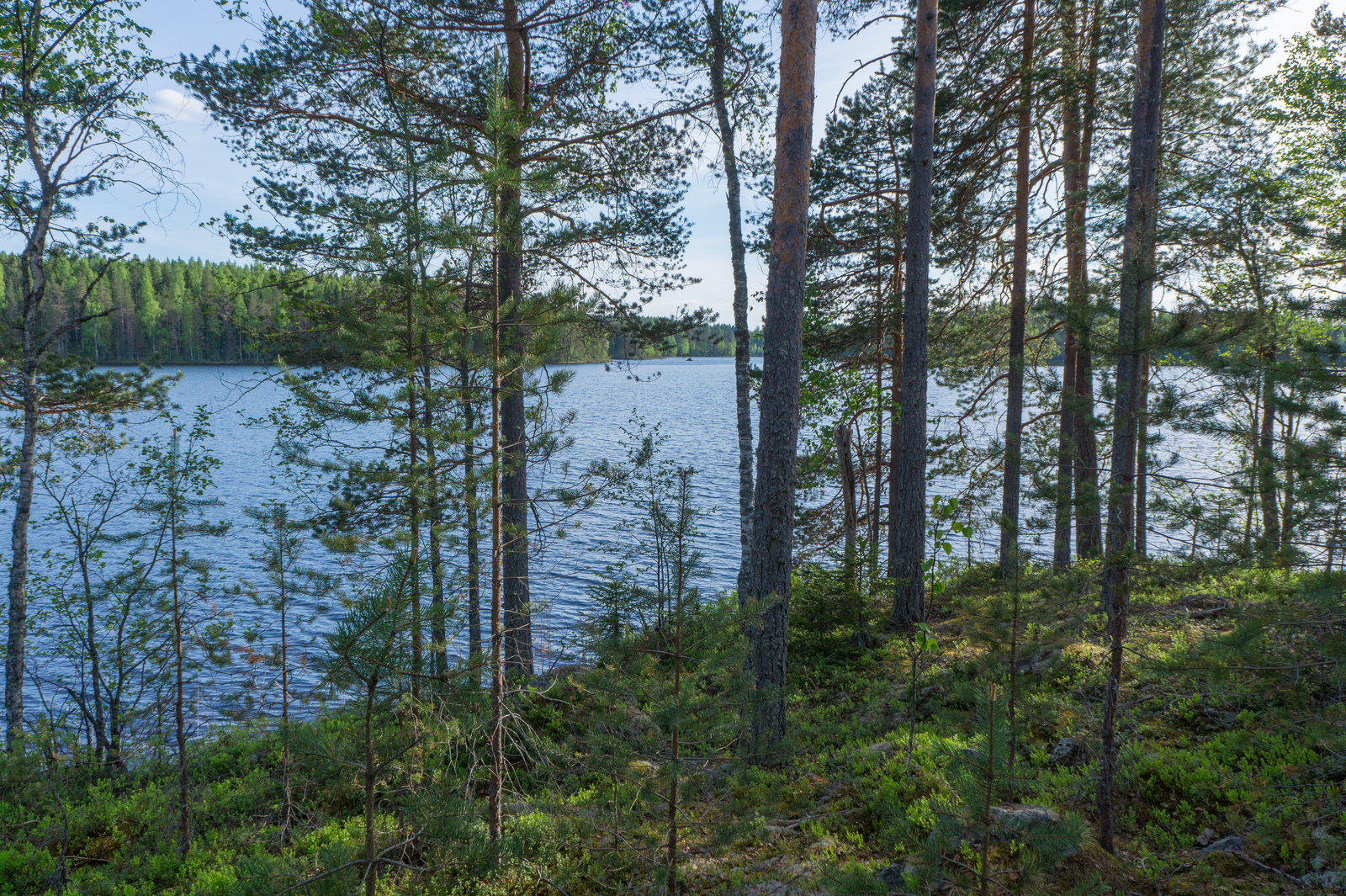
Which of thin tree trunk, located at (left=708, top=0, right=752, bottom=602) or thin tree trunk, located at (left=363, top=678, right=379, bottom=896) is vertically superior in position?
thin tree trunk, located at (left=708, top=0, right=752, bottom=602)

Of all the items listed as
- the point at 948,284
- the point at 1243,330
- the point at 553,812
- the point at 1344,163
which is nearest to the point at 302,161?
the point at 553,812

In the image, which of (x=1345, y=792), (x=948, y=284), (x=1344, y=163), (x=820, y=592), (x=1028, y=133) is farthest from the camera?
(x=948, y=284)

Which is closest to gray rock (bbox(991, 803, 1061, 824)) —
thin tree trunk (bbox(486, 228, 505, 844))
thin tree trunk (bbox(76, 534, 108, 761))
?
thin tree trunk (bbox(486, 228, 505, 844))

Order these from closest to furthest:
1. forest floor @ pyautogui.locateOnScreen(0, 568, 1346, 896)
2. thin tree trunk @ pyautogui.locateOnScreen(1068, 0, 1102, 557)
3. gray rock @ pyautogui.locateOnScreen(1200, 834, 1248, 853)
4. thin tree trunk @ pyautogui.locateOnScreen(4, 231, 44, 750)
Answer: forest floor @ pyautogui.locateOnScreen(0, 568, 1346, 896) → gray rock @ pyautogui.locateOnScreen(1200, 834, 1248, 853) → thin tree trunk @ pyautogui.locateOnScreen(4, 231, 44, 750) → thin tree trunk @ pyautogui.locateOnScreen(1068, 0, 1102, 557)

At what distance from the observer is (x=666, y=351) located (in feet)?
32.0

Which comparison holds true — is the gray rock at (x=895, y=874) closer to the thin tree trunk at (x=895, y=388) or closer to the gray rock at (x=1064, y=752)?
the gray rock at (x=1064, y=752)

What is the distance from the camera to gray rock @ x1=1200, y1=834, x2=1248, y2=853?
12.5ft

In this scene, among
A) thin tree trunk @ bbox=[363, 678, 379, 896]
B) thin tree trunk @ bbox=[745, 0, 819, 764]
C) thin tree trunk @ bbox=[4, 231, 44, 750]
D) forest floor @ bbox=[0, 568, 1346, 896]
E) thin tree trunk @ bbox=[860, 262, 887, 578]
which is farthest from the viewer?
thin tree trunk @ bbox=[860, 262, 887, 578]

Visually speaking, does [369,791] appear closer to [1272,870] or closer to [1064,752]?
[1272,870]

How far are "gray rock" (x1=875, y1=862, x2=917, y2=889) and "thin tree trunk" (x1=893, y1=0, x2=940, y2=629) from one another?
16.1ft

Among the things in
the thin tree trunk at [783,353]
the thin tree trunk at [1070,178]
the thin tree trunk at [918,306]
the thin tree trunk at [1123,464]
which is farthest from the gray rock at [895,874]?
the thin tree trunk at [918,306]

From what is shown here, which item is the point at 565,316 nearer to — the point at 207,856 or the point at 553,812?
the point at 553,812

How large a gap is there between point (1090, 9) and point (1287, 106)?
20.0 feet

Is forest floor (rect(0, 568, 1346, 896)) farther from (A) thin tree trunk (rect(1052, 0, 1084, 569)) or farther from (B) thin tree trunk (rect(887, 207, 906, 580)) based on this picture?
(B) thin tree trunk (rect(887, 207, 906, 580))
